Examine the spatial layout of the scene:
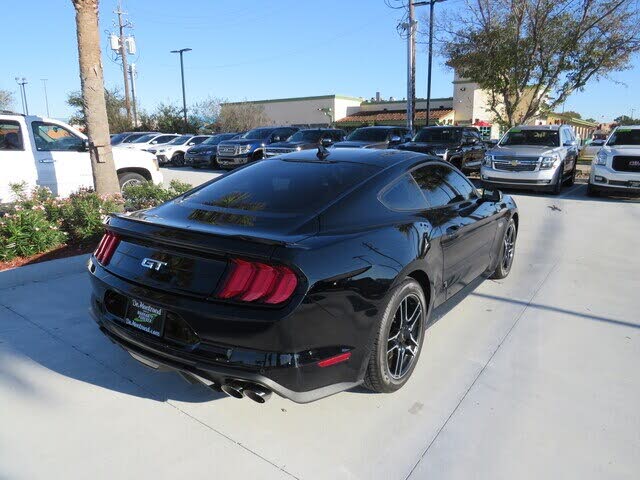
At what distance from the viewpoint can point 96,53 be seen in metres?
6.98

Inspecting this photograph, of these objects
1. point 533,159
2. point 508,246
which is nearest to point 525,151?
point 533,159

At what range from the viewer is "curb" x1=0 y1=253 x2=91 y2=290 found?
196 inches

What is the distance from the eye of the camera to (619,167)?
11312mm

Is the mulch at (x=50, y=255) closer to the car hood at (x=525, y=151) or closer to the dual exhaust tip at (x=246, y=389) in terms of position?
the dual exhaust tip at (x=246, y=389)

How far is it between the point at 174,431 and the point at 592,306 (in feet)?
12.9

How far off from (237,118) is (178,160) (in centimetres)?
2236

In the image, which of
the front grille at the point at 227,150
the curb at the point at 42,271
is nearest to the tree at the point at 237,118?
the front grille at the point at 227,150

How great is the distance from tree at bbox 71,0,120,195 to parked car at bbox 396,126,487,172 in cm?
855

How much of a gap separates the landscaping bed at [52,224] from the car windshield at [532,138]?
1020cm

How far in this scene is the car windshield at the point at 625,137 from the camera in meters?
12.0

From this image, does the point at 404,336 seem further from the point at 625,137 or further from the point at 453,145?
the point at 453,145

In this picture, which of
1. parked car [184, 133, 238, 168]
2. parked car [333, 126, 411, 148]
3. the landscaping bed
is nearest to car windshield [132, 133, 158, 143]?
parked car [184, 133, 238, 168]

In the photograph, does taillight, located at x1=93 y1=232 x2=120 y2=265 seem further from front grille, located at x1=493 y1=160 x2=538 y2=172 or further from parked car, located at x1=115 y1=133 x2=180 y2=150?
parked car, located at x1=115 y1=133 x2=180 y2=150

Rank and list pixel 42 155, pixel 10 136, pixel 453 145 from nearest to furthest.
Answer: pixel 10 136 → pixel 42 155 → pixel 453 145
